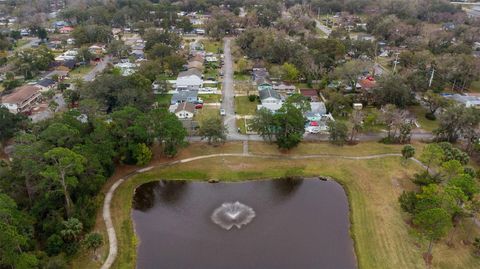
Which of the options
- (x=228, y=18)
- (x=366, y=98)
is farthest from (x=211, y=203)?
(x=228, y=18)

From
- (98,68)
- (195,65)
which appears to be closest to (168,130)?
(195,65)

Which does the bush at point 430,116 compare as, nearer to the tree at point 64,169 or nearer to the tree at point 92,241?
the tree at point 64,169

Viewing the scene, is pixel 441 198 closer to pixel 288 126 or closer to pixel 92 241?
pixel 288 126

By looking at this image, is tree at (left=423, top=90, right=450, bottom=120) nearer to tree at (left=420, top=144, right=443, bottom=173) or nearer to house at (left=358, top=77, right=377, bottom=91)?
house at (left=358, top=77, right=377, bottom=91)

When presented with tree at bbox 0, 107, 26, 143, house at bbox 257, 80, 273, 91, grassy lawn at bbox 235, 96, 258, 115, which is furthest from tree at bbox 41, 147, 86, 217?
house at bbox 257, 80, 273, 91

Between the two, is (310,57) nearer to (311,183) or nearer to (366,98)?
(366,98)

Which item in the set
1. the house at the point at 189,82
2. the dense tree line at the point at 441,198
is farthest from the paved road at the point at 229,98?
the dense tree line at the point at 441,198
